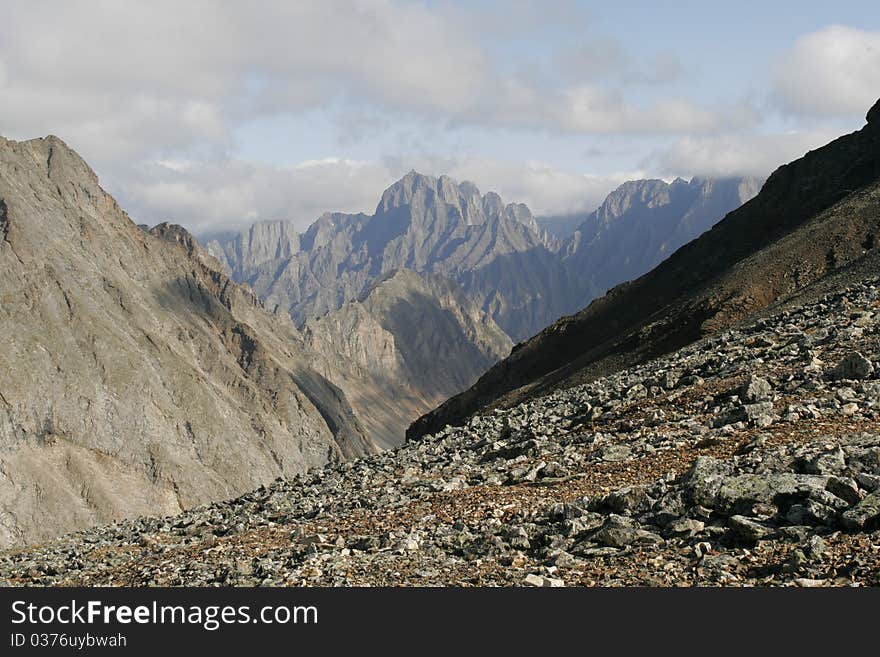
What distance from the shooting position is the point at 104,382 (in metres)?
126

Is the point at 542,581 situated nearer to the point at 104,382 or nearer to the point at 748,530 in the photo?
the point at 748,530

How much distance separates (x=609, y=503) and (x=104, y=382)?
4930 inches

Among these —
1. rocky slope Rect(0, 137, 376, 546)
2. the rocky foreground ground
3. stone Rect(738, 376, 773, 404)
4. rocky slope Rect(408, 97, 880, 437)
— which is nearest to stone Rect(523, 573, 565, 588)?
the rocky foreground ground

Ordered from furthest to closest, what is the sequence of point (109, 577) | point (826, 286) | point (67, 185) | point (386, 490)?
point (67, 185)
point (826, 286)
point (386, 490)
point (109, 577)

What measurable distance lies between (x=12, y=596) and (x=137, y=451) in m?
122

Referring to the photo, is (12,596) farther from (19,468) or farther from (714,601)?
(19,468)

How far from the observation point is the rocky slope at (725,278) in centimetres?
5123

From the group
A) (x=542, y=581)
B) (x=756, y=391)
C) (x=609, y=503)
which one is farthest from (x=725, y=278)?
(x=542, y=581)

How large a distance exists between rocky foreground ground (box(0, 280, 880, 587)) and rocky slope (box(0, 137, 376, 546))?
3566 inches

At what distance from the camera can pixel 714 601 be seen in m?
9.27

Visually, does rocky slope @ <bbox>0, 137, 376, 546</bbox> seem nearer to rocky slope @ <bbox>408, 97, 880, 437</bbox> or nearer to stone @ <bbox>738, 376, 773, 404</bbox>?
rocky slope @ <bbox>408, 97, 880, 437</bbox>

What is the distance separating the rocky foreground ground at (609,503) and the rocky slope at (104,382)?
297ft

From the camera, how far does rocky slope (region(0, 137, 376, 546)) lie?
112375 mm

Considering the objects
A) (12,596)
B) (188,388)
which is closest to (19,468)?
(188,388)
